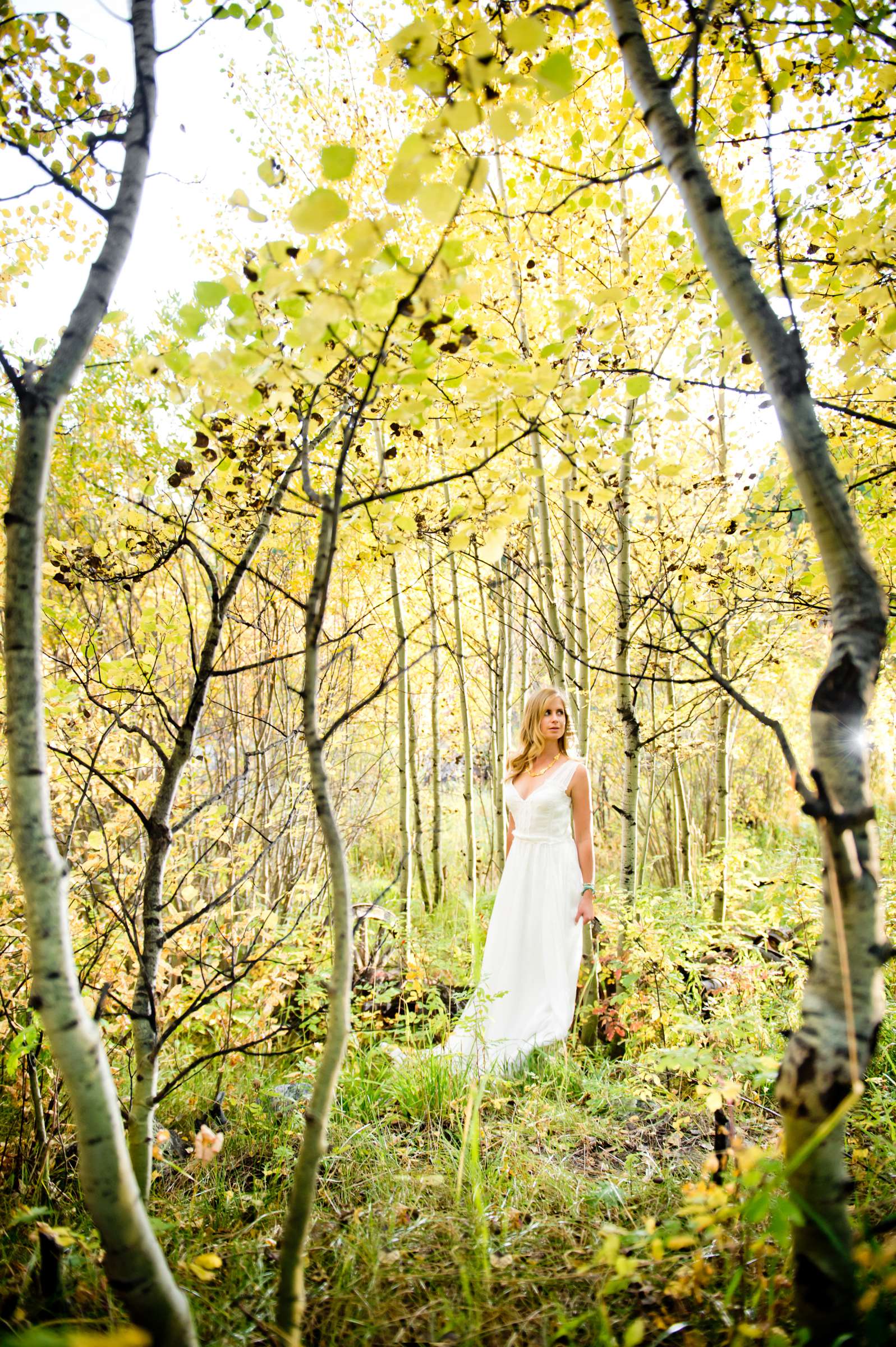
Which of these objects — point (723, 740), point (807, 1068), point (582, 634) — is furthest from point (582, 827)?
point (807, 1068)

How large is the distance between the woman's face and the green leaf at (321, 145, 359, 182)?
2824 millimetres

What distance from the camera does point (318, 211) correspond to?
37.4 inches

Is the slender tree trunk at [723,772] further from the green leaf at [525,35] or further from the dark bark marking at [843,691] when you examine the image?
the green leaf at [525,35]

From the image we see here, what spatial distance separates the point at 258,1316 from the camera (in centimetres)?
135

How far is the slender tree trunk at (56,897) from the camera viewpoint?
939 millimetres

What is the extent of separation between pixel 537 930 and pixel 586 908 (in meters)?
0.36

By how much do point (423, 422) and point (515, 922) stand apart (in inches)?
116

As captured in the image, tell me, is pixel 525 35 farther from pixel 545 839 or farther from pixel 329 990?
pixel 545 839

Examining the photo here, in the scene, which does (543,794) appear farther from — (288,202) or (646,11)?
(288,202)

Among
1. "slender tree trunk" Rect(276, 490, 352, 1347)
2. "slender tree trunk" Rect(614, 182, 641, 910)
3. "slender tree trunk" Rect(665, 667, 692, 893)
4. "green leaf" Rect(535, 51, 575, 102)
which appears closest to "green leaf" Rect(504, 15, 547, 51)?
"green leaf" Rect(535, 51, 575, 102)

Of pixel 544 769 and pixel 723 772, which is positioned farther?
pixel 723 772

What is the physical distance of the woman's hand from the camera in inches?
131

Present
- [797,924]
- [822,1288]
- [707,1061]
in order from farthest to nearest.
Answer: [797,924], [707,1061], [822,1288]

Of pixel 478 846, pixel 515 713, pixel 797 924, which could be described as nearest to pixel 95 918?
pixel 797 924
